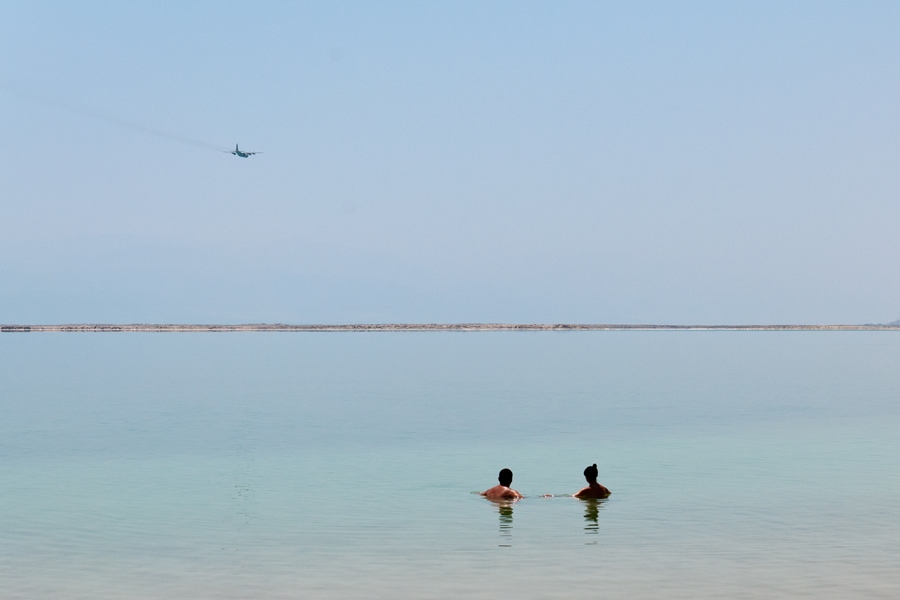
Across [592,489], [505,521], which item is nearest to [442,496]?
[505,521]

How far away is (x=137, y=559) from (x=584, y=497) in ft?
39.5

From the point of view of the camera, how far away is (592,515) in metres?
26.0

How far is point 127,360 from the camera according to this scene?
115 m

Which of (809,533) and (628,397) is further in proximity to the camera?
(628,397)

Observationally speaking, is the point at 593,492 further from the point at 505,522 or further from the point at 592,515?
the point at 505,522

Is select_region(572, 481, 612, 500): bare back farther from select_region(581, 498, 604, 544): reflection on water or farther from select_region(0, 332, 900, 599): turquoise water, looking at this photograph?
select_region(0, 332, 900, 599): turquoise water

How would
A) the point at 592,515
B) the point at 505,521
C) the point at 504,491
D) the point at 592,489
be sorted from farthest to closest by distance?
1. the point at 592,489
2. the point at 504,491
3. the point at 592,515
4. the point at 505,521

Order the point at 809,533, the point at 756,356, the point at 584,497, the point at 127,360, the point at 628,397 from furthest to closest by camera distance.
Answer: the point at 756,356, the point at 127,360, the point at 628,397, the point at 584,497, the point at 809,533

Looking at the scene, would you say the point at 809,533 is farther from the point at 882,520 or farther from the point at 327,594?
the point at 327,594

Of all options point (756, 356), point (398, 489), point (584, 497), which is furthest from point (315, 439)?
point (756, 356)

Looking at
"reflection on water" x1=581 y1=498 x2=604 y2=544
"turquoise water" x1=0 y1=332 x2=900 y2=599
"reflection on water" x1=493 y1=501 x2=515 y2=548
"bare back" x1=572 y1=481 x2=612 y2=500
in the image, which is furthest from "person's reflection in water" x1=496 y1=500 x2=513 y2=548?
"bare back" x1=572 y1=481 x2=612 y2=500

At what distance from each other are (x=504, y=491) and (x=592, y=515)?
2.62m

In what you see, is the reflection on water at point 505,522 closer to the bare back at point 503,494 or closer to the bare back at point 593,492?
the bare back at point 503,494

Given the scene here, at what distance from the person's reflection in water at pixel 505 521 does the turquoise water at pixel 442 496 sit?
0.42 feet
